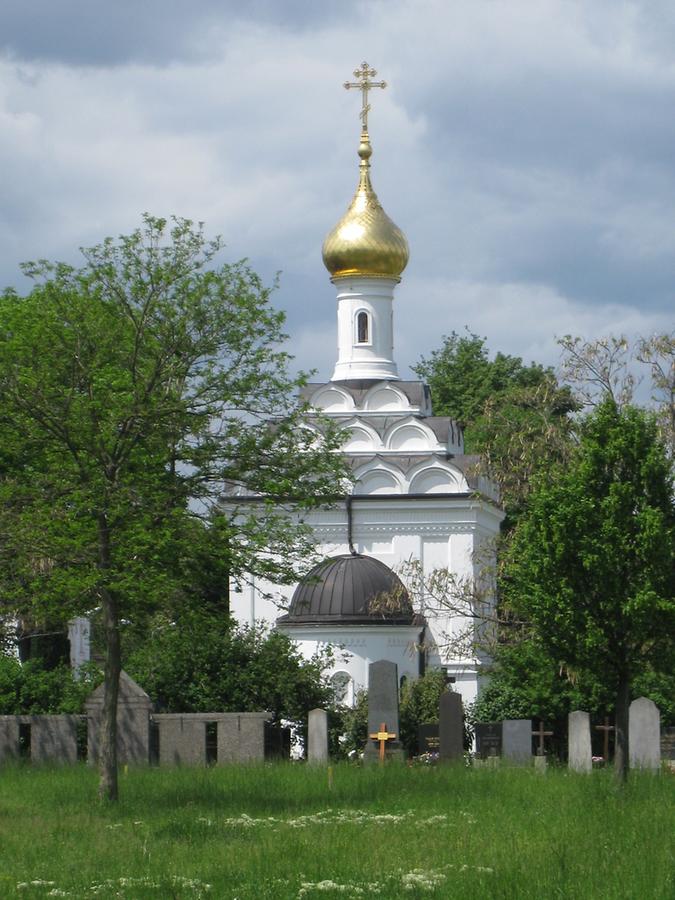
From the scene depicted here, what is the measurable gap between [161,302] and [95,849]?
6783 mm

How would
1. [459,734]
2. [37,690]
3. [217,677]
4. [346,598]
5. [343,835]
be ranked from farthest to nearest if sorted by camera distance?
[346,598] < [217,677] < [37,690] < [459,734] < [343,835]

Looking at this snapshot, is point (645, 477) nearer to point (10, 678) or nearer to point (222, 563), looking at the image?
point (222, 563)

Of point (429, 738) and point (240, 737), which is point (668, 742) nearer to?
point (429, 738)

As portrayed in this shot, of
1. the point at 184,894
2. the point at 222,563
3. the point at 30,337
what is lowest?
the point at 184,894

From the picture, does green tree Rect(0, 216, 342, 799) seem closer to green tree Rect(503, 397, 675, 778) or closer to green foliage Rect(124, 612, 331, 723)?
green tree Rect(503, 397, 675, 778)

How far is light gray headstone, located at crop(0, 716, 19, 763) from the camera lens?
24.1 meters

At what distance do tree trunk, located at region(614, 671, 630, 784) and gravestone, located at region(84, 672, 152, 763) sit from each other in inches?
313

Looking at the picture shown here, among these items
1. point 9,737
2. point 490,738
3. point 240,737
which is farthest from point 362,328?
point 9,737

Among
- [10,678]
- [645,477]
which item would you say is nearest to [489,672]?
[10,678]

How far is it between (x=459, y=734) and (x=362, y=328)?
21631 mm

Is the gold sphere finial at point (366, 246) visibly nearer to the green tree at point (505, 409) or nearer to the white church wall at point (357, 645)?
the green tree at point (505, 409)

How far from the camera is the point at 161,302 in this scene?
60.7ft

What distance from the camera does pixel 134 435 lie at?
18.5m

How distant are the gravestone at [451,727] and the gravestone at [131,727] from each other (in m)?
4.27
